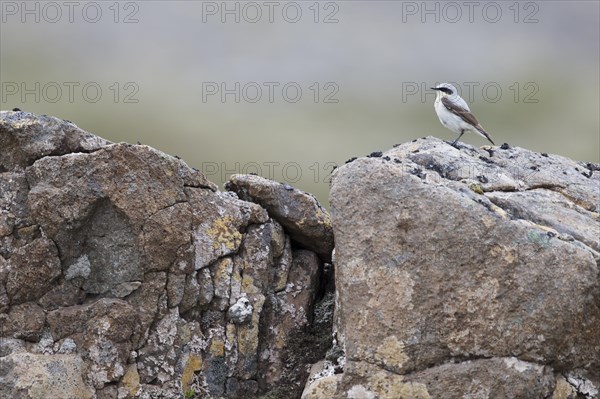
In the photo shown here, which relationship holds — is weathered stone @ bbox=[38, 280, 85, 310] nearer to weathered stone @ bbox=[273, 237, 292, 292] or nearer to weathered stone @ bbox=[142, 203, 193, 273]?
weathered stone @ bbox=[142, 203, 193, 273]

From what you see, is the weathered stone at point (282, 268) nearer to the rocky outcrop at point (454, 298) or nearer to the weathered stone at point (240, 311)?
the weathered stone at point (240, 311)

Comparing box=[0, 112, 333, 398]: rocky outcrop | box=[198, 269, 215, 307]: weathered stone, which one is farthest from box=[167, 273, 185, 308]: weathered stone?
box=[198, 269, 215, 307]: weathered stone

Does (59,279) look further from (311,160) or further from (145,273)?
(311,160)

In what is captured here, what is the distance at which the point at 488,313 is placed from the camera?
44.3 feet

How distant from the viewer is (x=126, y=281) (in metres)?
15.0

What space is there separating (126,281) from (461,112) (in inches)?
368

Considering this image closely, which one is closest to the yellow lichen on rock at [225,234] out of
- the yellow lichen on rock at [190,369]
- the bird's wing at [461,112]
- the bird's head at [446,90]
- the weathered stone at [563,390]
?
the yellow lichen on rock at [190,369]

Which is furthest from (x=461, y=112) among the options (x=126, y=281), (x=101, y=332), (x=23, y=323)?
(x=23, y=323)

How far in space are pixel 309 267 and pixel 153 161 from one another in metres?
3.52

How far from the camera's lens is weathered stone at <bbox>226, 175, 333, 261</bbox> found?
54.2 feet

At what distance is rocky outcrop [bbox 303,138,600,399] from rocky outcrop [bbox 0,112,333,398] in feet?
6.70

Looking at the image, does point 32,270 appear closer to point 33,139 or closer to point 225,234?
point 33,139

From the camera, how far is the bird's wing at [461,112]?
68.0ft

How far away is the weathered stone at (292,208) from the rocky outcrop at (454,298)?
7.43 feet
